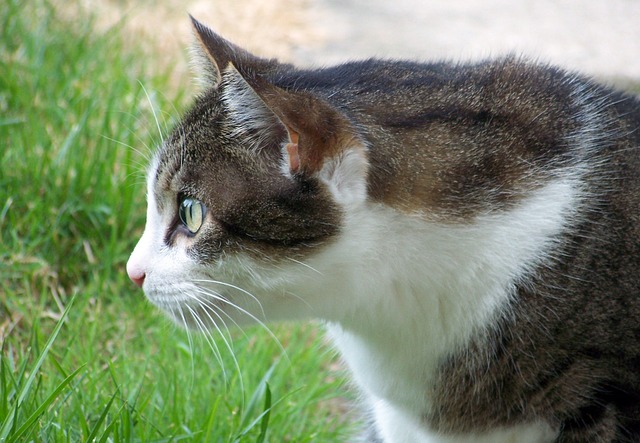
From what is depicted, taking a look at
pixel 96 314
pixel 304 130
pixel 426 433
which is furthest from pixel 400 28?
pixel 304 130

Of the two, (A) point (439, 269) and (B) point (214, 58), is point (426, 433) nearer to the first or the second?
(A) point (439, 269)

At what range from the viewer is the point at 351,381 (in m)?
2.41

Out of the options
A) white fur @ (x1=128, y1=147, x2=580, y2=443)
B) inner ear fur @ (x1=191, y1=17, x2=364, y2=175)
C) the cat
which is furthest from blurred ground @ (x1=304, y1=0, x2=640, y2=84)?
inner ear fur @ (x1=191, y1=17, x2=364, y2=175)

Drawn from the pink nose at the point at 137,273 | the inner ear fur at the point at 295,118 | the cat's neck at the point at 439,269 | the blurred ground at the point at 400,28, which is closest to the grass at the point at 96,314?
the pink nose at the point at 137,273

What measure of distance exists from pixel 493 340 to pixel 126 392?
3.41ft

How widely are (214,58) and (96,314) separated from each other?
1.12 m

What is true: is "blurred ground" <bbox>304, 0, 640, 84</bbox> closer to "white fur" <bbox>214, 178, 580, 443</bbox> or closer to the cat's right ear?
the cat's right ear

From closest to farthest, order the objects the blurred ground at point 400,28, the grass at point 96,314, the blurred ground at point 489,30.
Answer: the grass at point 96,314
the blurred ground at point 400,28
the blurred ground at point 489,30

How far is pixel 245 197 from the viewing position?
187 cm

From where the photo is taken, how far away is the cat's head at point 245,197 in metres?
1.75

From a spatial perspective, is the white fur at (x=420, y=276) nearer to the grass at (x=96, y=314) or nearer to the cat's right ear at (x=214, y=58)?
the grass at (x=96, y=314)

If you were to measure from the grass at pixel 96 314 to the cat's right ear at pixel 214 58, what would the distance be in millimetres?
241

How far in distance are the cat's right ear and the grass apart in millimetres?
241

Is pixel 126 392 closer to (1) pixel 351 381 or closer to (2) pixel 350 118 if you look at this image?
(1) pixel 351 381
